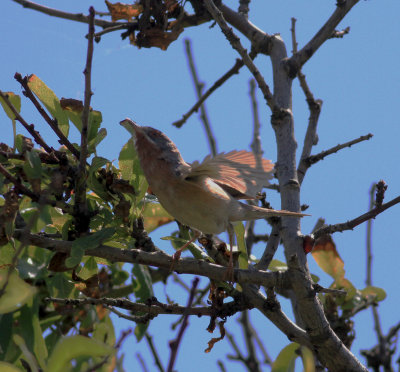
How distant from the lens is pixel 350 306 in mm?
4988

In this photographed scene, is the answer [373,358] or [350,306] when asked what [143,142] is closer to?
[350,306]

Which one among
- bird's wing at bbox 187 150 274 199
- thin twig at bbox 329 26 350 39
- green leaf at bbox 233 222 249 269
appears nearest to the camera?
bird's wing at bbox 187 150 274 199

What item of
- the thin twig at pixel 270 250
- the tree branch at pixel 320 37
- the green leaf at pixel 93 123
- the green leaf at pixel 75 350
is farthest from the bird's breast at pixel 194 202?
the green leaf at pixel 75 350

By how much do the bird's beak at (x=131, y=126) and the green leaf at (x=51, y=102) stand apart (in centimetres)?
83

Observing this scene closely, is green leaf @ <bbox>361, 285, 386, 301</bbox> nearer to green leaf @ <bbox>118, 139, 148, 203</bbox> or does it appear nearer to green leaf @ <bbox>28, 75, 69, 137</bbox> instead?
green leaf @ <bbox>118, 139, 148, 203</bbox>

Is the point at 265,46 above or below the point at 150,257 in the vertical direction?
above

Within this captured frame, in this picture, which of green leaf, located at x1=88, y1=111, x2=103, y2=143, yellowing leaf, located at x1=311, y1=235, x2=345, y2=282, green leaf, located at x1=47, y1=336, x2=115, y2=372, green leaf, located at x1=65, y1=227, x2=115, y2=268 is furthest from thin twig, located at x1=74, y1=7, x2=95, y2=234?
yellowing leaf, located at x1=311, y1=235, x2=345, y2=282

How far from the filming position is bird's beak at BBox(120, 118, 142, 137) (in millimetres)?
4611

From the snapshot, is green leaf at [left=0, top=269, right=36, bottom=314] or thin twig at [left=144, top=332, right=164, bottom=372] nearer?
green leaf at [left=0, top=269, right=36, bottom=314]

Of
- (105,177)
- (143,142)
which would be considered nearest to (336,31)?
(143,142)

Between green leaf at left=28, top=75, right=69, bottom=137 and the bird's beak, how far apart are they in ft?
2.73

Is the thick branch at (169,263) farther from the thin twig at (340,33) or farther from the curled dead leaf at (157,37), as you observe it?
the thin twig at (340,33)

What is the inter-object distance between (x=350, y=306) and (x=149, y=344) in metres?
1.72

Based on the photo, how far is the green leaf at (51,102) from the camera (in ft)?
12.5
